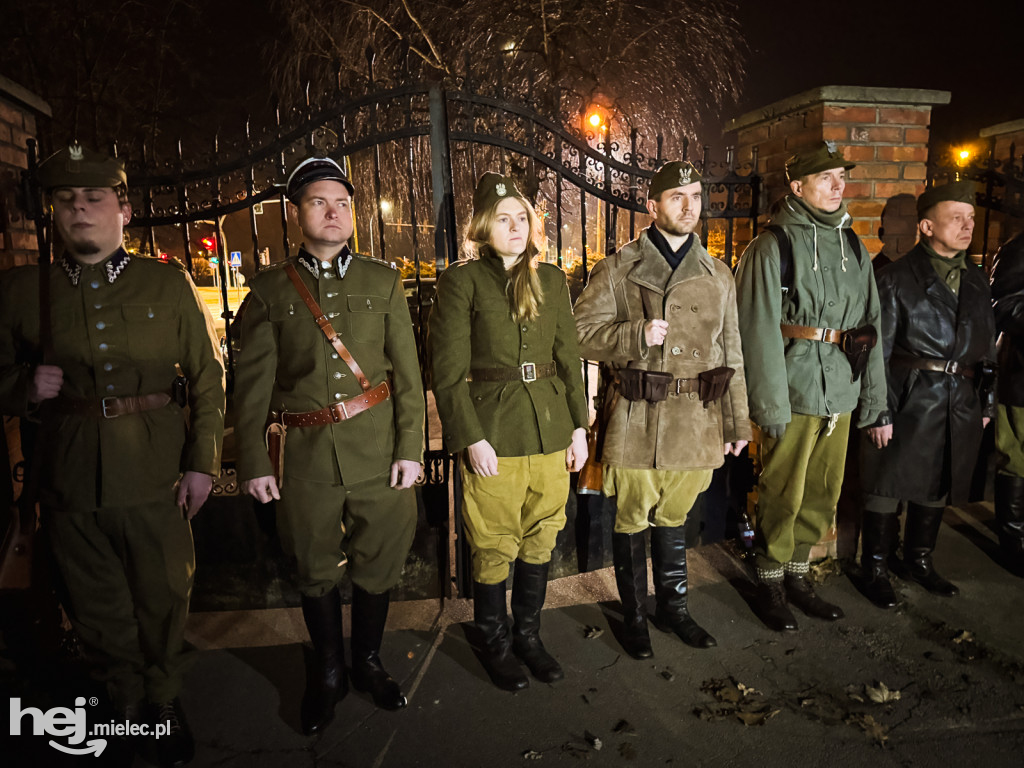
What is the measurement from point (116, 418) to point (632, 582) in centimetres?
248

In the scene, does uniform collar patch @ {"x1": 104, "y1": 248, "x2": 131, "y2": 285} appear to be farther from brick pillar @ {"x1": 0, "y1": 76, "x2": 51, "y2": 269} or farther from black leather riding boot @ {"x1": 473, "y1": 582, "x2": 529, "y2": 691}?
black leather riding boot @ {"x1": 473, "y1": 582, "x2": 529, "y2": 691}

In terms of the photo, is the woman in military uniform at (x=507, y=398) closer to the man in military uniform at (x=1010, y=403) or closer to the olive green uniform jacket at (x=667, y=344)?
the olive green uniform jacket at (x=667, y=344)

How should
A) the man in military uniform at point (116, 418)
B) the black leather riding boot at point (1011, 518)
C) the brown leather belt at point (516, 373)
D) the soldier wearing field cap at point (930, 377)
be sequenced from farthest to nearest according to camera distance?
the black leather riding boot at point (1011, 518) < the soldier wearing field cap at point (930, 377) < the brown leather belt at point (516, 373) < the man in military uniform at point (116, 418)

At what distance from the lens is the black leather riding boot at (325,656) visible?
2.85m

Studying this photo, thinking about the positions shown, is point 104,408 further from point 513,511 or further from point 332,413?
point 513,511

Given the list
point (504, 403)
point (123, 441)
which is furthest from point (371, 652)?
point (123, 441)

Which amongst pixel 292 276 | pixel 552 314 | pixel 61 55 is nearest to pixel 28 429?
pixel 292 276

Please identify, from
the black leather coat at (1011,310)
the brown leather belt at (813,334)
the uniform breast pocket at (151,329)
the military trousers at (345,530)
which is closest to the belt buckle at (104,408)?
the uniform breast pocket at (151,329)

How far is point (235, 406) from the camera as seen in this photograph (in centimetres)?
266

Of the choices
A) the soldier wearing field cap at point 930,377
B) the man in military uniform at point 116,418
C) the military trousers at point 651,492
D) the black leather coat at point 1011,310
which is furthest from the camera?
the black leather coat at point 1011,310

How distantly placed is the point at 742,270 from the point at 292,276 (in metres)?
2.27

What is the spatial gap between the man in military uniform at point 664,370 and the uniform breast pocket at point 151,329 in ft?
6.03

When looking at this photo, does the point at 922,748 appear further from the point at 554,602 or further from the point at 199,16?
the point at 199,16

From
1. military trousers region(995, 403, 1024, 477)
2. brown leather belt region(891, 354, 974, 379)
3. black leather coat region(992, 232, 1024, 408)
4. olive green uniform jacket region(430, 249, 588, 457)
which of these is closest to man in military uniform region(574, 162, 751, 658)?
olive green uniform jacket region(430, 249, 588, 457)
